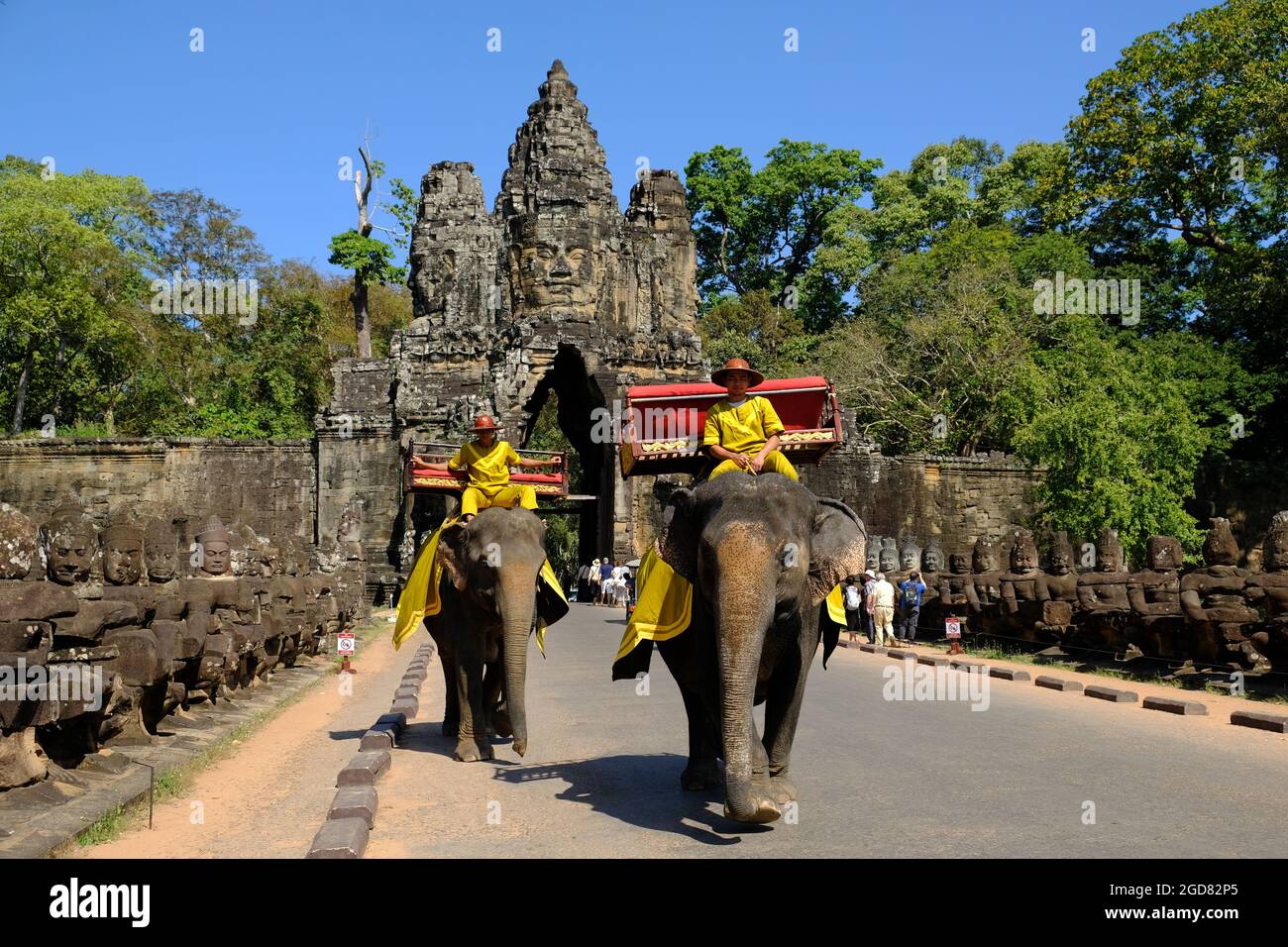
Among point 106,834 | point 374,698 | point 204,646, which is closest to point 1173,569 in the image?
point 374,698

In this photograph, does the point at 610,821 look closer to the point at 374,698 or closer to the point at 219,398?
the point at 374,698

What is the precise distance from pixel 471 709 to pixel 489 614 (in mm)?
752

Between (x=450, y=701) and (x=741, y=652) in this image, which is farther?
(x=450, y=701)

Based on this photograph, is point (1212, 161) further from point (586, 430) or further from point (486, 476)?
point (486, 476)

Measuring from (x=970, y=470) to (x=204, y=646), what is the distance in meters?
36.8

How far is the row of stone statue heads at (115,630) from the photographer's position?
7.75 m

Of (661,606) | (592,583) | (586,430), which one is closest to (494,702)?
(661,606)

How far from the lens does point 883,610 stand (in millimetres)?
25047

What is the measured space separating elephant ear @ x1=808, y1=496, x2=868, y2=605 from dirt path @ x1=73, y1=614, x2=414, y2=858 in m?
3.21

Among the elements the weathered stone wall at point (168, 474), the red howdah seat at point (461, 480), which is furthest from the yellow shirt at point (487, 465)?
the weathered stone wall at point (168, 474)

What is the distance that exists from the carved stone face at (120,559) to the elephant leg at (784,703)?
21.3 ft

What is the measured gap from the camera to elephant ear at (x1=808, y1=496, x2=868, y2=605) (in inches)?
285

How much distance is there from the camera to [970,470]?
45.3m

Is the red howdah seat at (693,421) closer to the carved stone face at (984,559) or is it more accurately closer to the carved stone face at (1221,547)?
the carved stone face at (1221,547)
